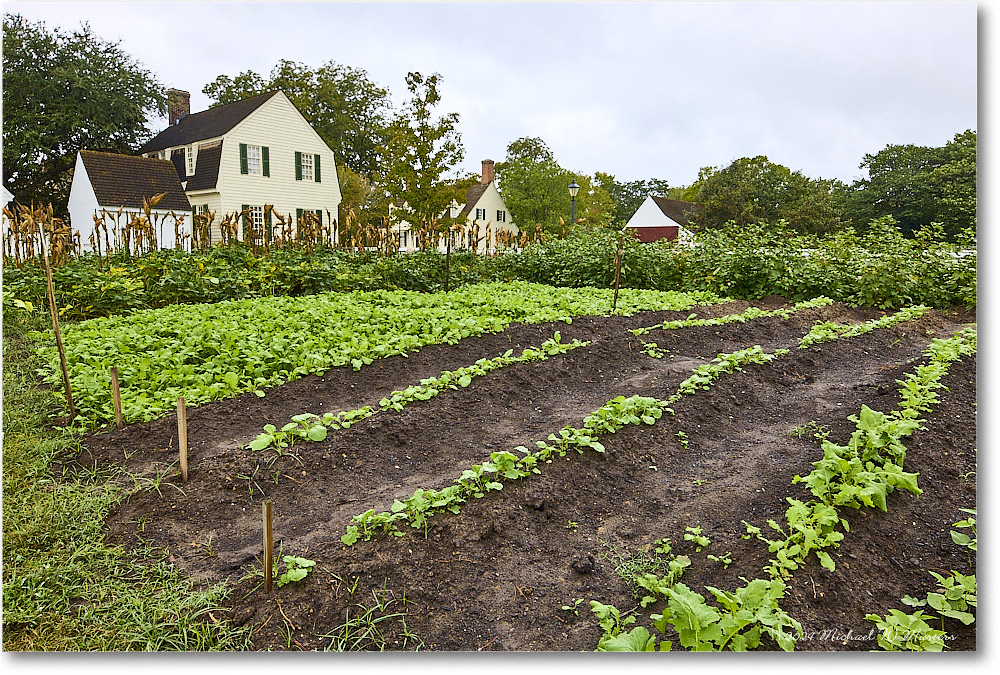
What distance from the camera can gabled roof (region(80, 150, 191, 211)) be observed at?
4223 millimetres

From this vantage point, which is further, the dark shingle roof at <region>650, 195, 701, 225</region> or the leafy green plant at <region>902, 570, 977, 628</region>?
the dark shingle roof at <region>650, 195, 701, 225</region>

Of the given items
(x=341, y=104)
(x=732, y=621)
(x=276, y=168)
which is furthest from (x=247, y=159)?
(x=341, y=104)

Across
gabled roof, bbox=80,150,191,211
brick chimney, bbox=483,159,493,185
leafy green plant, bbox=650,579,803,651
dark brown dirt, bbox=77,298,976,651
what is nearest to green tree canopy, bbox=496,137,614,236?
Result: brick chimney, bbox=483,159,493,185

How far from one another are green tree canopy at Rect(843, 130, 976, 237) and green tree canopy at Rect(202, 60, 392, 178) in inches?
627

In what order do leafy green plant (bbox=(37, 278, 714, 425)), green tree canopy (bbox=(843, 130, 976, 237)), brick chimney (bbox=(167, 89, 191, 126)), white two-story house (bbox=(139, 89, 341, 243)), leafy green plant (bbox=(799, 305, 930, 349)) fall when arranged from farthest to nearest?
white two-story house (bbox=(139, 89, 341, 243)), leafy green plant (bbox=(799, 305, 930, 349)), brick chimney (bbox=(167, 89, 191, 126)), leafy green plant (bbox=(37, 278, 714, 425)), green tree canopy (bbox=(843, 130, 976, 237))

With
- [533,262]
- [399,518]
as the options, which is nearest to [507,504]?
[399,518]

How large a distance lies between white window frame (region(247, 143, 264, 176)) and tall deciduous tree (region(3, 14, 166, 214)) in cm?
406

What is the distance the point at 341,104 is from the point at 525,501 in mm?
21413

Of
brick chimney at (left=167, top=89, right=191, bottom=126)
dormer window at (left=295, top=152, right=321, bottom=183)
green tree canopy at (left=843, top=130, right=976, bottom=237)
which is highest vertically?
dormer window at (left=295, top=152, right=321, bottom=183)

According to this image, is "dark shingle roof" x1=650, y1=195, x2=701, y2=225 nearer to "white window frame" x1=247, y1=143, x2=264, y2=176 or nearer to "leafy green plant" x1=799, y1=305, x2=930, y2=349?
"white window frame" x1=247, y1=143, x2=264, y2=176

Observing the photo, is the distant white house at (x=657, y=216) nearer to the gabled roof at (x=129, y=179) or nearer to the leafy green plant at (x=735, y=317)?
the leafy green plant at (x=735, y=317)

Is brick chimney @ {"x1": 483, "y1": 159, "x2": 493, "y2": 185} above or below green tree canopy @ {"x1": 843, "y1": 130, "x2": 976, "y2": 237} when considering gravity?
above

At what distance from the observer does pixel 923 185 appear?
3.62m

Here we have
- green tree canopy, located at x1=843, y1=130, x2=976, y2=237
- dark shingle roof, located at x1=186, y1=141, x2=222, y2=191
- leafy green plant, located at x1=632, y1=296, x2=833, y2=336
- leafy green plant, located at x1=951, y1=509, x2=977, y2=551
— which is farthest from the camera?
dark shingle roof, located at x1=186, y1=141, x2=222, y2=191
